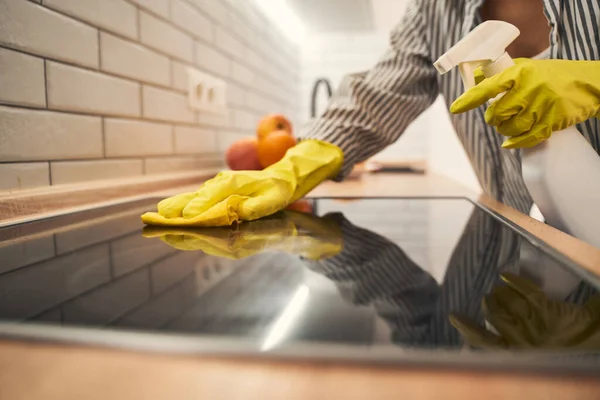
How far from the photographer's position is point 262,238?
491mm

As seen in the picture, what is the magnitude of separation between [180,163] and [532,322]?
99 cm

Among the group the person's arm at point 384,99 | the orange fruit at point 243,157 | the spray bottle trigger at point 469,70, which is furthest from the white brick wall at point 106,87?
the spray bottle trigger at point 469,70

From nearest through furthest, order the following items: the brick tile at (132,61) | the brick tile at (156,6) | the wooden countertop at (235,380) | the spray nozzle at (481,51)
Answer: the wooden countertop at (235,380)
the spray nozzle at (481,51)
the brick tile at (132,61)
the brick tile at (156,6)

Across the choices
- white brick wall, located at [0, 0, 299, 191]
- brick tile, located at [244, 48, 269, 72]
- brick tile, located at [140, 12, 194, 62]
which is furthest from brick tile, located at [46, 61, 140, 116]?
brick tile, located at [244, 48, 269, 72]

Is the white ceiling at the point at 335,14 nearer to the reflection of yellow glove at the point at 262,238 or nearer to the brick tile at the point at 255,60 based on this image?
the brick tile at the point at 255,60

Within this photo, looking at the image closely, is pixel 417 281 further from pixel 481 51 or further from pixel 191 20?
pixel 191 20

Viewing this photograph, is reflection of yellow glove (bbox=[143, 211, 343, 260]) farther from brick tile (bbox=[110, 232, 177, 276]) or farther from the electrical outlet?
the electrical outlet

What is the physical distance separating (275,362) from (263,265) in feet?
0.60

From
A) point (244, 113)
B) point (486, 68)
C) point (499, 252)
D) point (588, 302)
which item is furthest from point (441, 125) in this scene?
point (588, 302)

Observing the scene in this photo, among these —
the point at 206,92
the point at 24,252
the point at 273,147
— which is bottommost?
the point at 24,252

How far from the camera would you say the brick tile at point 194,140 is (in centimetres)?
111

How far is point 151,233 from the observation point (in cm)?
53

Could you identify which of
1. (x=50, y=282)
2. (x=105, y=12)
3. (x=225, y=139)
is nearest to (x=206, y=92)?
(x=225, y=139)

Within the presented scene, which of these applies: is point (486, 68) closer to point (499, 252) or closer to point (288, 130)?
point (499, 252)
